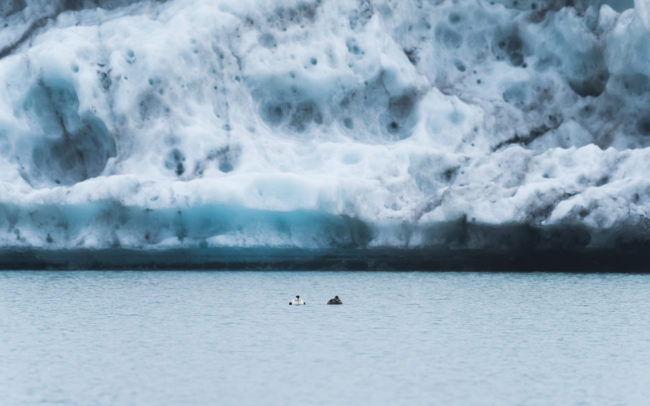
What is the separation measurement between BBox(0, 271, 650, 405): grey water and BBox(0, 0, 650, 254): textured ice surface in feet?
2.99

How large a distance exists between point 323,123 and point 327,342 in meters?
7.17

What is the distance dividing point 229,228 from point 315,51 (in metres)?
2.91

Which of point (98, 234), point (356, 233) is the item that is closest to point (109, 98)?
point (98, 234)

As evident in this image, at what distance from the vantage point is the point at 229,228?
17.1 metres

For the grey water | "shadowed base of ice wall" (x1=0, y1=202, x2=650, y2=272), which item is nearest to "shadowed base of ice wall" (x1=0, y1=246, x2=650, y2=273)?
"shadowed base of ice wall" (x1=0, y1=202, x2=650, y2=272)

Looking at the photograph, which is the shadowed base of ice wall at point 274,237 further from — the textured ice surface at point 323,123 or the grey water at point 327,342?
the grey water at point 327,342

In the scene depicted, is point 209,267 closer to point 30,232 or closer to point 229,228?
point 229,228

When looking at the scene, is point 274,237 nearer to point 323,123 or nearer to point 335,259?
point 335,259

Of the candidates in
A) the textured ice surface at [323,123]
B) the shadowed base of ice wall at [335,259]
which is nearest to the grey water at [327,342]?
the shadowed base of ice wall at [335,259]

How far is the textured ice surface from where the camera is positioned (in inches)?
660

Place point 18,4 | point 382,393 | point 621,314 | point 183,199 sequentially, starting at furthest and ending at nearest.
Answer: point 18,4, point 183,199, point 621,314, point 382,393

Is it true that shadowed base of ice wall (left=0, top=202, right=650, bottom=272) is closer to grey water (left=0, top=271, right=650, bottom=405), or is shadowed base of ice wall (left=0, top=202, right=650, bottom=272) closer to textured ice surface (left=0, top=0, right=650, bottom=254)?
textured ice surface (left=0, top=0, right=650, bottom=254)

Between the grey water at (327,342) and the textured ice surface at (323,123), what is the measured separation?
2.99 feet

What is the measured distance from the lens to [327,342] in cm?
1153
